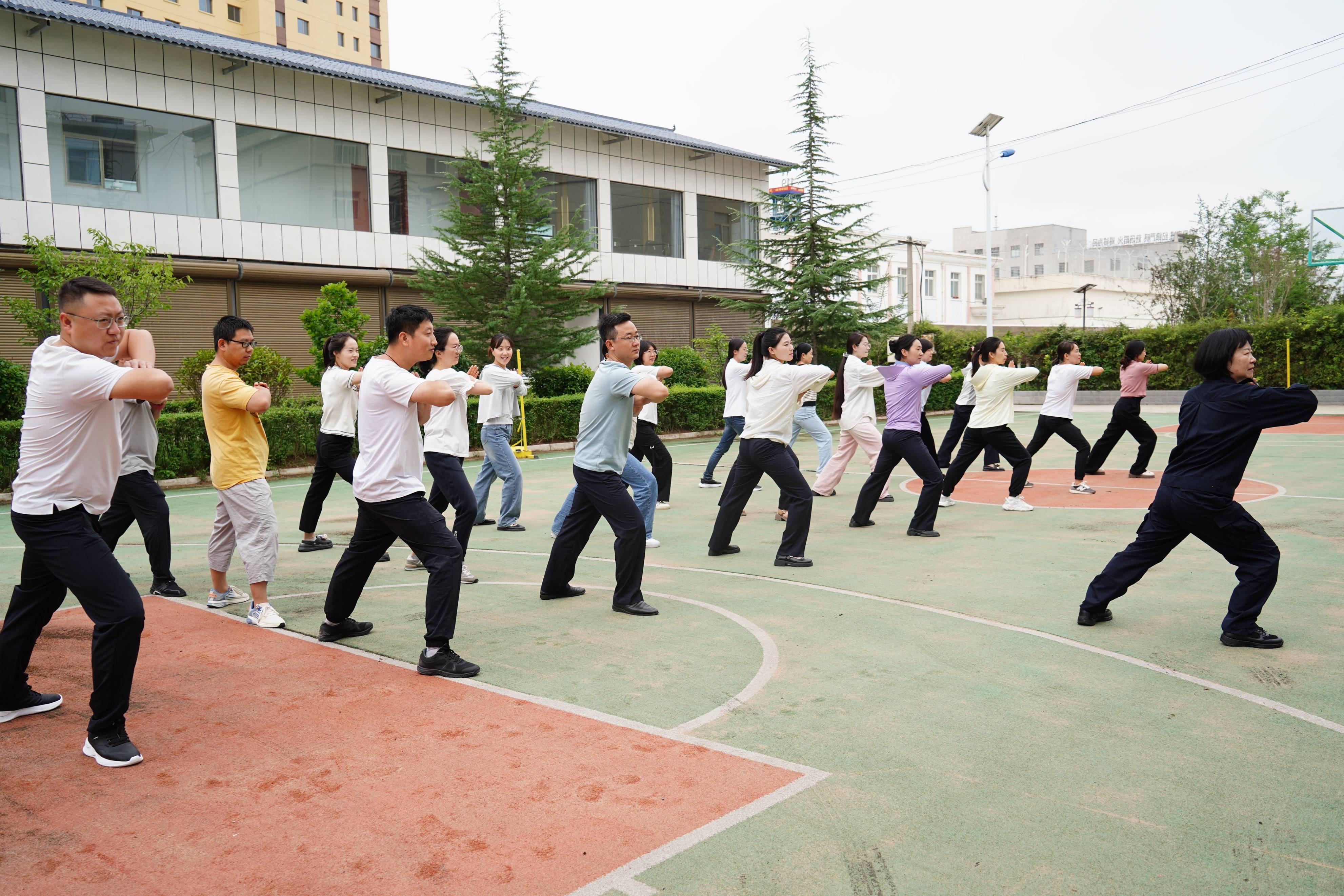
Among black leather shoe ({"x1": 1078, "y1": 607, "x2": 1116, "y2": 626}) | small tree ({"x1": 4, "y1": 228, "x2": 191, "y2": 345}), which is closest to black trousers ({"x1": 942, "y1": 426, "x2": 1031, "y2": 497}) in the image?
Result: black leather shoe ({"x1": 1078, "y1": 607, "x2": 1116, "y2": 626})

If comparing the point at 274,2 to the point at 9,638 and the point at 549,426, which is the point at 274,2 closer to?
the point at 549,426

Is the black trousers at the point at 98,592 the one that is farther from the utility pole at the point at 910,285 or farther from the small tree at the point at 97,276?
Result: the utility pole at the point at 910,285

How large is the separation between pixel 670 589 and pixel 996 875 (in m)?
4.18

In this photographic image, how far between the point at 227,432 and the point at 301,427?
33.5 feet

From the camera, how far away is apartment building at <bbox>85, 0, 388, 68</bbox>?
2024 inches

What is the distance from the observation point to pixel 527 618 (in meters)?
6.25

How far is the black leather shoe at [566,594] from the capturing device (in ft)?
22.2

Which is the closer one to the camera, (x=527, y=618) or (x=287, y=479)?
(x=527, y=618)

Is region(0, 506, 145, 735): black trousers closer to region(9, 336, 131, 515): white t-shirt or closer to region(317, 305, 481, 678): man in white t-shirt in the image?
region(9, 336, 131, 515): white t-shirt

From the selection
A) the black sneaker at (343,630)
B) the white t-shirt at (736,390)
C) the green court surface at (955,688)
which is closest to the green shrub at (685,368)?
the white t-shirt at (736,390)

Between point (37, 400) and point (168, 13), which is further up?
point (168, 13)

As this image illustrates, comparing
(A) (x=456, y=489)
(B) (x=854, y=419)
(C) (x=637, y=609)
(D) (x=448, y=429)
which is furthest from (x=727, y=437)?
(C) (x=637, y=609)

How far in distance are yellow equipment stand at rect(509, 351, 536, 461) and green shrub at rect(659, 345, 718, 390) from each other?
5.14 metres

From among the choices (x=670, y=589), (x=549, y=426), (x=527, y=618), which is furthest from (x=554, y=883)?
(x=549, y=426)
